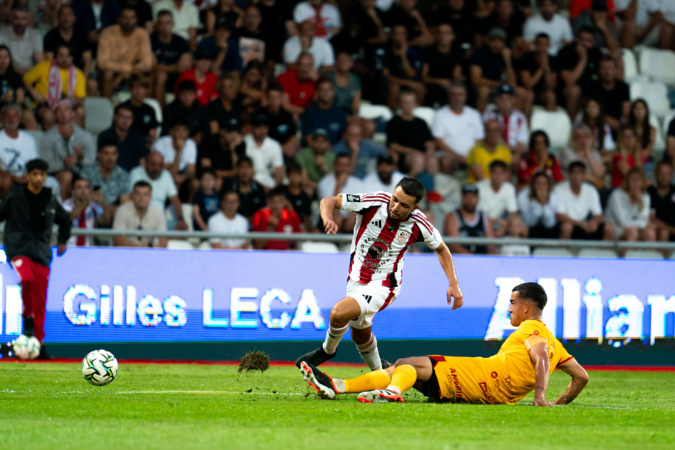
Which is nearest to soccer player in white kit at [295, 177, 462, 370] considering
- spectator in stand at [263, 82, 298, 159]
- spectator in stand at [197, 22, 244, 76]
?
spectator in stand at [263, 82, 298, 159]

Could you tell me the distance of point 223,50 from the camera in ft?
54.1

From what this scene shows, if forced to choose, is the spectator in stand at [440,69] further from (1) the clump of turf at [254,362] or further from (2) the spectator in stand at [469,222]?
(1) the clump of turf at [254,362]

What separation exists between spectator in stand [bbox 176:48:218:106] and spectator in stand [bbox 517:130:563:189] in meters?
5.38

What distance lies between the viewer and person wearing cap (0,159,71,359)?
12.1m

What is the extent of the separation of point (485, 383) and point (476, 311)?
6112 mm

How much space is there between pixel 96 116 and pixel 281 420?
10021 mm

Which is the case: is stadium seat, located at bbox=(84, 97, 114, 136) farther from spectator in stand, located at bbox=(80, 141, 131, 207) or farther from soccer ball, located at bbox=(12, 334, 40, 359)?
soccer ball, located at bbox=(12, 334, 40, 359)

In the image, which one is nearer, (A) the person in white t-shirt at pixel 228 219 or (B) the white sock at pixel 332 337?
(B) the white sock at pixel 332 337

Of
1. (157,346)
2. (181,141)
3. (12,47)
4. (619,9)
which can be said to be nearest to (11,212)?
(157,346)

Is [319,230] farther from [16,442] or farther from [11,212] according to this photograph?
[16,442]

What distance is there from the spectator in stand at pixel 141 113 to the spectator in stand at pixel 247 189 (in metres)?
1.54

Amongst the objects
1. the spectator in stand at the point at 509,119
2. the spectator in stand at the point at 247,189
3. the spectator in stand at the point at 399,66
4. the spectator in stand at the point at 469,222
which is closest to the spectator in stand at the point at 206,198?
the spectator in stand at the point at 247,189

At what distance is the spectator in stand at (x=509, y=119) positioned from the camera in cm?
1725

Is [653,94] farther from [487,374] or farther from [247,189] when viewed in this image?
[487,374]
